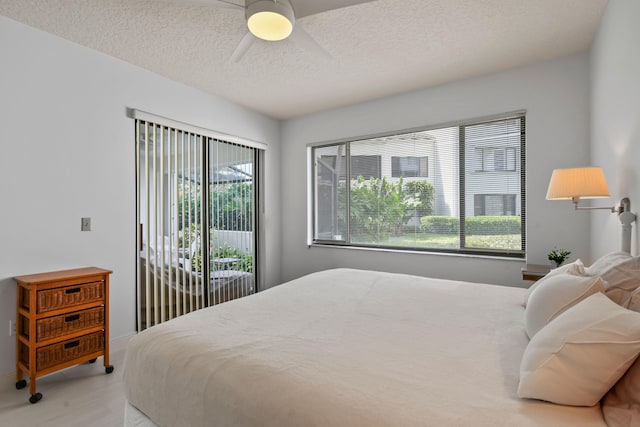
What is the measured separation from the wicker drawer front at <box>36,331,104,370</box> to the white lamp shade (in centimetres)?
347

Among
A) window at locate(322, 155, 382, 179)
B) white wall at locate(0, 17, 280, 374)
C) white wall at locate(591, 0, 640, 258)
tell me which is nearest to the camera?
white wall at locate(591, 0, 640, 258)

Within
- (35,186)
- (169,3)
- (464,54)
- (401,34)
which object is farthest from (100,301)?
(464,54)

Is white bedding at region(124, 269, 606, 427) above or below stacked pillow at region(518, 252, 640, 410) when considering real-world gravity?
below

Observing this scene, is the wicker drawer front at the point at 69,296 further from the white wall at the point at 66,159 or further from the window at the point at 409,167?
the window at the point at 409,167

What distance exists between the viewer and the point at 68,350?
2311mm

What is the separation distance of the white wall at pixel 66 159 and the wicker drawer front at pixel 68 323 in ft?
1.28

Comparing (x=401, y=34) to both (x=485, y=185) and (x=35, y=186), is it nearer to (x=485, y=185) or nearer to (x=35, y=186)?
(x=485, y=185)

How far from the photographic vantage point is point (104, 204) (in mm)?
2871

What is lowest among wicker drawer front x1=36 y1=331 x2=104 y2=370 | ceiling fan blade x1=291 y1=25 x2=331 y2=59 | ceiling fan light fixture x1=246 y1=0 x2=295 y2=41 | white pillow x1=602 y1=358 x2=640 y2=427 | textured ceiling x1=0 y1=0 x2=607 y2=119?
wicker drawer front x1=36 y1=331 x2=104 y2=370

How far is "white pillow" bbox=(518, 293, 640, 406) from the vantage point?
34.8 inches

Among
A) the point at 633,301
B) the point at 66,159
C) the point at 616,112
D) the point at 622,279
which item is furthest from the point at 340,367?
the point at 66,159

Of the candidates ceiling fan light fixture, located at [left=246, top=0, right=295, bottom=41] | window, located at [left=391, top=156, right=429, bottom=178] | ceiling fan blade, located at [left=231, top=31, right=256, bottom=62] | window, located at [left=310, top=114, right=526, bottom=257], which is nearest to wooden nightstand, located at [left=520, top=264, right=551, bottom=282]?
window, located at [left=310, top=114, right=526, bottom=257]

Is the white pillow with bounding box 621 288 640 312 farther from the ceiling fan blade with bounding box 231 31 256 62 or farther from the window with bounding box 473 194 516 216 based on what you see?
the ceiling fan blade with bounding box 231 31 256 62

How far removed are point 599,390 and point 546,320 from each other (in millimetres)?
442
